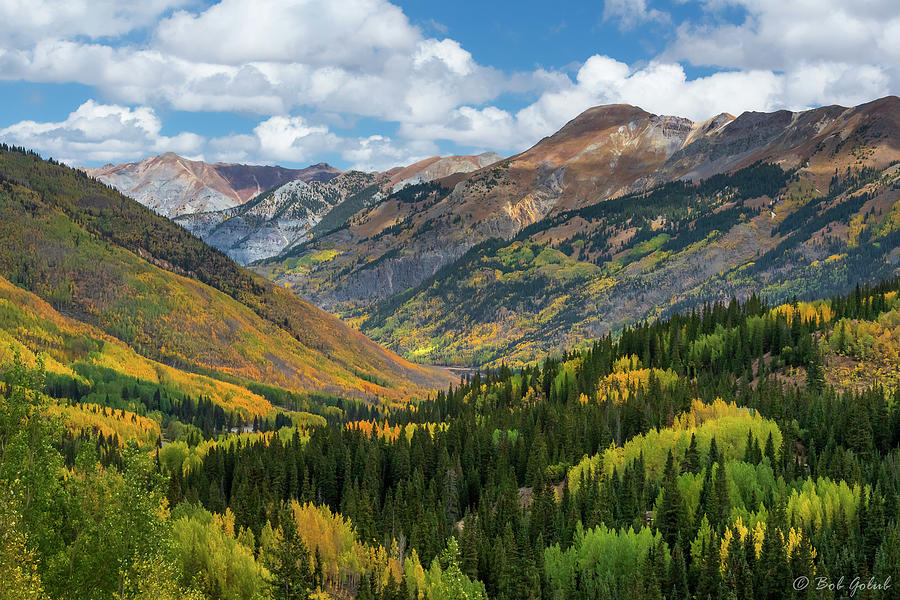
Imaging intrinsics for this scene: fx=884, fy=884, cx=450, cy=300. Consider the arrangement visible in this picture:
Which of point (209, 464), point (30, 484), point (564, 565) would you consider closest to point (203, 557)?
point (30, 484)

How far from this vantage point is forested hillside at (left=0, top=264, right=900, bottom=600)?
9288 cm

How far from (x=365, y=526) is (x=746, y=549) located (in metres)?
58.8

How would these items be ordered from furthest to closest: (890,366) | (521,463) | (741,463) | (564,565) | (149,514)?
(890,366)
(521,463)
(741,463)
(564,565)
(149,514)

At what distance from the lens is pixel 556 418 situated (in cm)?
19538

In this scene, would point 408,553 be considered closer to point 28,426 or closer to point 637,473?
point 637,473

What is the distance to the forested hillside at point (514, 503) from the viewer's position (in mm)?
92875

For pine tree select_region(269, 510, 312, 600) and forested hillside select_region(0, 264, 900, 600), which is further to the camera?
pine tree select_region(269, 510, 312, 600)

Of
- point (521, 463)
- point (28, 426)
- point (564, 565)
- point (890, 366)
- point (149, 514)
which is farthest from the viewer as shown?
point (890, 366)

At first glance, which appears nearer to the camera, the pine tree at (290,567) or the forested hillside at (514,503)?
the forested hillside at (514,503)

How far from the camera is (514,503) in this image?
147750 millimetres

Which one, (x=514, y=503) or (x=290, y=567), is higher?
(x=514, y=503)

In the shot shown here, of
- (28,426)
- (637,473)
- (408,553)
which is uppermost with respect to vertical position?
(28,426)

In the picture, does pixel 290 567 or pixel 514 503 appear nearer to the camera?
pixel 290 567

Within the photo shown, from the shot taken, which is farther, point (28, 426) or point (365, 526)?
A: point (365, 526)
